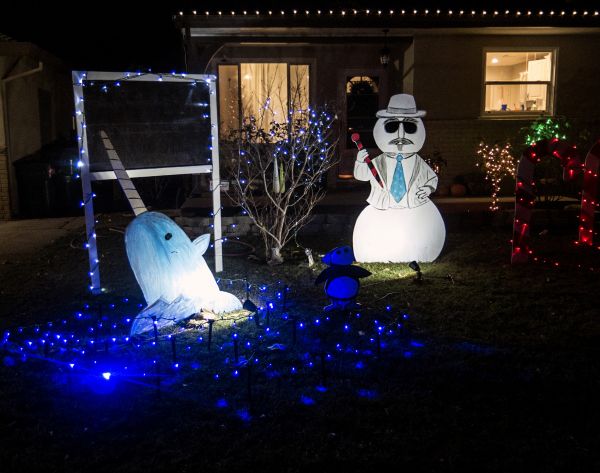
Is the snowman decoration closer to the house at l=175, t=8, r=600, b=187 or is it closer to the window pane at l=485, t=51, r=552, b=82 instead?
the house at l=175, t=8, r=600, b=187

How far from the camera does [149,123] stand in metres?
7.09

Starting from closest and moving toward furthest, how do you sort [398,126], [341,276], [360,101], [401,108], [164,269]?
1. [164,269]
2. [341,276]
3. [401,108]
4. [398,126]
5. [360,101]

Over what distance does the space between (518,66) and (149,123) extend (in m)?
8.75

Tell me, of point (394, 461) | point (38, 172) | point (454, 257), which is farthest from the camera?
point (38, 172)

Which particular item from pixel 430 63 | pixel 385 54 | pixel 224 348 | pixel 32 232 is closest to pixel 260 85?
pixel 385 54

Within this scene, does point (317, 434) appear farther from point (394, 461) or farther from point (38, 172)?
point (38, 172)

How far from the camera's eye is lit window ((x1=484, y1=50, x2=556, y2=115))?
12500 mm

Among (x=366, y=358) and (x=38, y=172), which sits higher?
(x=38, y=172)

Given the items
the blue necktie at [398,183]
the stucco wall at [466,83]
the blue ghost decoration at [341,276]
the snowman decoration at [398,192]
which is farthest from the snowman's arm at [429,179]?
the stucco wall at [466,83]

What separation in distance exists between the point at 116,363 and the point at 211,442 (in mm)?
1573

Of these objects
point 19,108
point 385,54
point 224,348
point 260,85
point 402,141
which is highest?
point 385,54

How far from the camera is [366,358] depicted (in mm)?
4891

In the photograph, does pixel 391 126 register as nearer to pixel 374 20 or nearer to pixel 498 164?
pixel 374 20

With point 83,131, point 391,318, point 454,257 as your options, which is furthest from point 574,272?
point 83,131
